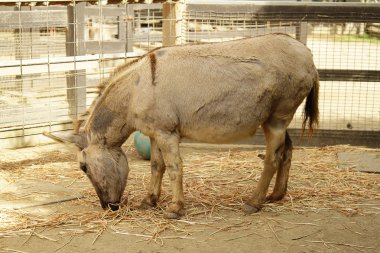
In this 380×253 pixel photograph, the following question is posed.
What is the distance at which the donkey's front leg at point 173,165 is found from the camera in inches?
208

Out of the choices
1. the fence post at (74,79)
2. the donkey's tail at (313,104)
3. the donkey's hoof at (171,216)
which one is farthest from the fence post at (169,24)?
the donkey's hoof at (171,216)

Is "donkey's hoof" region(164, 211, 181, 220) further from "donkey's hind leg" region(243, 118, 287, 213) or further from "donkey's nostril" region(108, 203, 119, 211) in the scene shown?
"donkey's hind leg" region(243, 118, 287, 213)

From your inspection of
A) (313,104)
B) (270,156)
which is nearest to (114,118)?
(270,156)

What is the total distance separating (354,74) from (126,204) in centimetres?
402

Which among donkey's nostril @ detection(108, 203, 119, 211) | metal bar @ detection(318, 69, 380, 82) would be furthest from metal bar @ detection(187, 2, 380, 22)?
donkey's nostril @ detection(108, 203, 119, 211)

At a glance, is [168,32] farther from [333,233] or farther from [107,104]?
[333,233]

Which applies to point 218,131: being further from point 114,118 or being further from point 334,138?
point 334,138

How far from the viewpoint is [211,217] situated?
211 inches

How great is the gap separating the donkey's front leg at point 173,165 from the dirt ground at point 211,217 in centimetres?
11

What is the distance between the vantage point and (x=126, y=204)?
564 cm

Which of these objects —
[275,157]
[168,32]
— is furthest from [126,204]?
[168,32]

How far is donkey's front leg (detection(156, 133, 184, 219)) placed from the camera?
529 centimetres

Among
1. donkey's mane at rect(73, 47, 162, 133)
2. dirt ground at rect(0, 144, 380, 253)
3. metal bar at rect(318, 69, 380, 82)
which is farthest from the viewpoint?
metal bar at rect(318, 69, 380, 82)

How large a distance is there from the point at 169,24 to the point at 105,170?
3.11m
